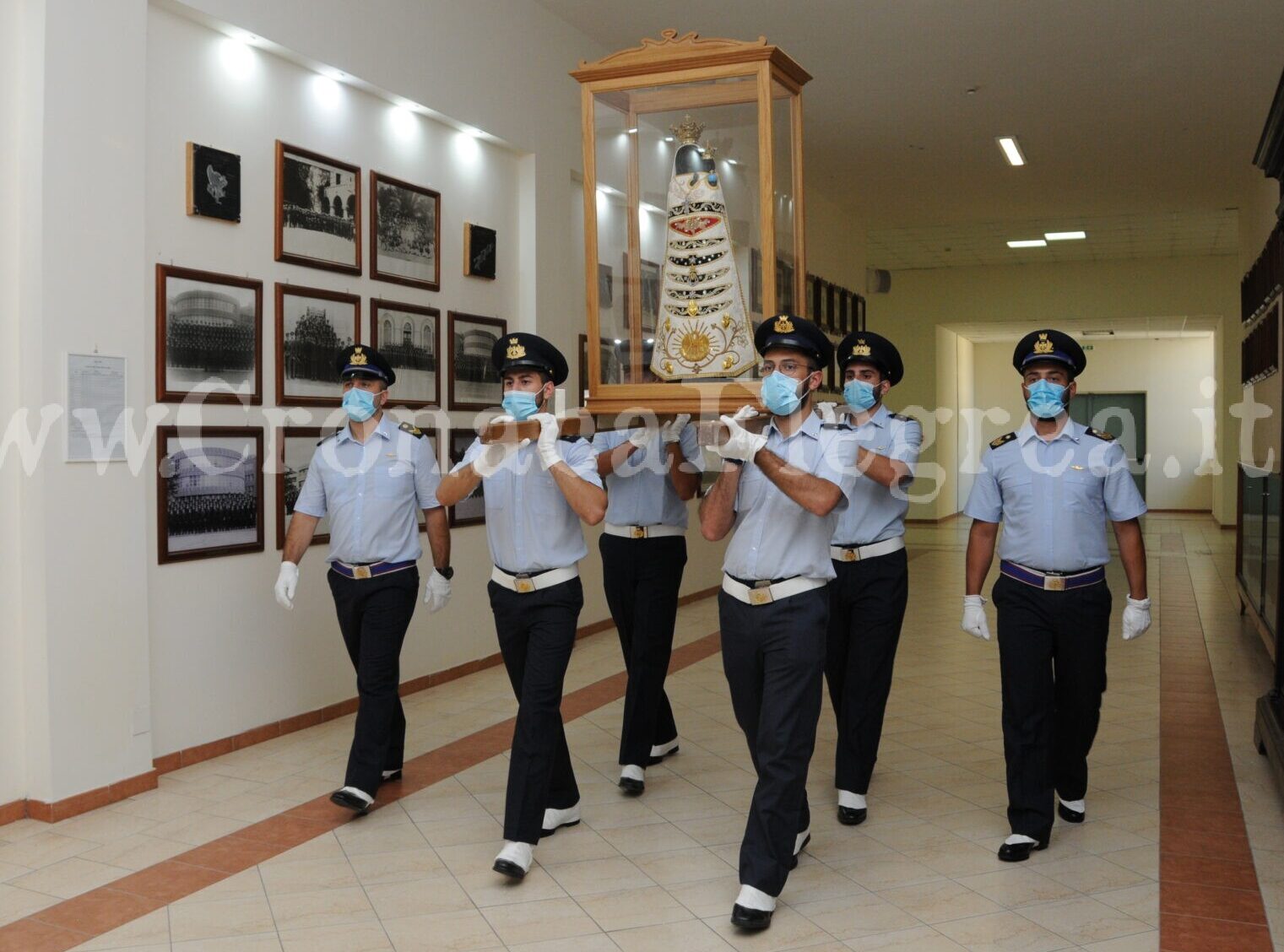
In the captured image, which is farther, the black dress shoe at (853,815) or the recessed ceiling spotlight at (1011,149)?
the recessed ceiling spotlight at (1011,149)

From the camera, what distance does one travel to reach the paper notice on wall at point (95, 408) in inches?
172

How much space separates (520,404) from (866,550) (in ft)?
4.71

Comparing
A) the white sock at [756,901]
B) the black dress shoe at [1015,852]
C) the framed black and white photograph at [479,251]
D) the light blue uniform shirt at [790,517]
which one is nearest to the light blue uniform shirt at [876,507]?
the light blue uniform shirt at [790,517]

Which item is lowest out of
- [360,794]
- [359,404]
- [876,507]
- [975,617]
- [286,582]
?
[360,794]

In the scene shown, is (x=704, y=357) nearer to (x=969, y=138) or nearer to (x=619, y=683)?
(x=619, y=683)

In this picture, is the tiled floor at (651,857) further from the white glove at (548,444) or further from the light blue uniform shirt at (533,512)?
the white glove at (548,444)

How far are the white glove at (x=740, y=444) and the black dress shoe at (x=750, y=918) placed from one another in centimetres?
128

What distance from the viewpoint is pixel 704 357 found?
13.9 feet

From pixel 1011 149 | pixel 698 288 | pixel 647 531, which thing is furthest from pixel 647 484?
pixel 1011 149

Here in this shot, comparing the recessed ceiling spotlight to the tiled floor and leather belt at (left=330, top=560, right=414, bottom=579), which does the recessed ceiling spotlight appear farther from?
leather belt at (left=330, top=560, right=414, bottom=579)

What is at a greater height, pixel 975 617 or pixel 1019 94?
pixel 1019 94

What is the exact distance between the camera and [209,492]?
17.1ft

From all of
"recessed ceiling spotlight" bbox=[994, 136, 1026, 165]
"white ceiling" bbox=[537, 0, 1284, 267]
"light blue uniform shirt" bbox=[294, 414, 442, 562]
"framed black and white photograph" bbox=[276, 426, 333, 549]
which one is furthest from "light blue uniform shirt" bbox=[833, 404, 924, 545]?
"recessed ceiling spotlight" bbox=[994, 136, 1026, 165]

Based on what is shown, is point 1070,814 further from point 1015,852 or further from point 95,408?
point 95,408
